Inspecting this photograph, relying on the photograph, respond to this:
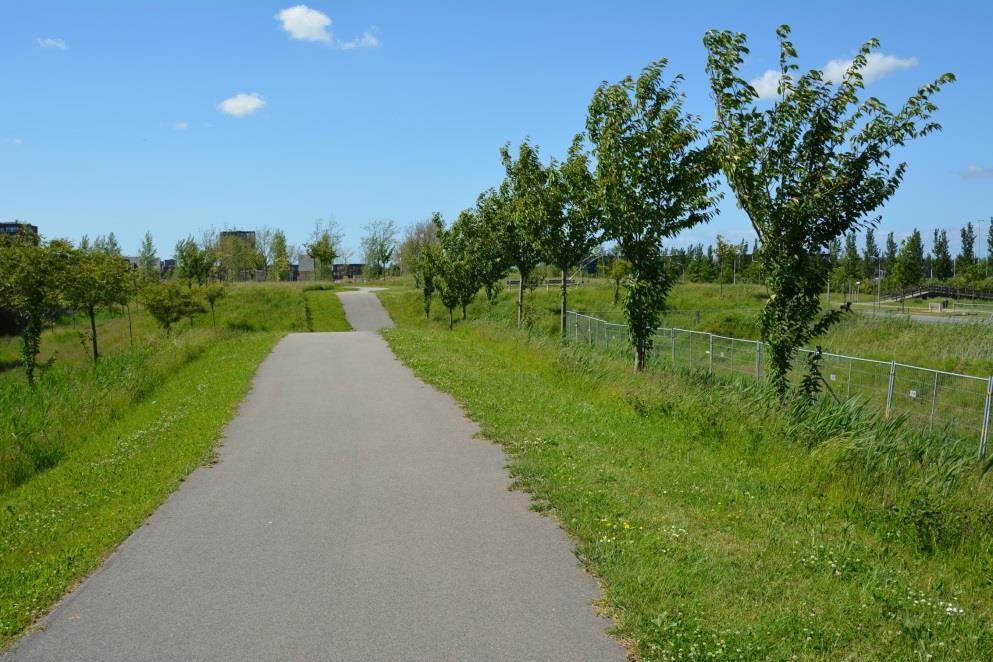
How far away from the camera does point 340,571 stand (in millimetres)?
5527

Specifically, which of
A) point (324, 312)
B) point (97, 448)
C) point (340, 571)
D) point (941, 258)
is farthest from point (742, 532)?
point (941, 258)

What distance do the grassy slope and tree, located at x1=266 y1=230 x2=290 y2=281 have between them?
6827 cm

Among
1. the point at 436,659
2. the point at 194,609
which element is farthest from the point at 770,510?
the point at 194,609

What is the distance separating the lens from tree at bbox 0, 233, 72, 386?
84.7 feet

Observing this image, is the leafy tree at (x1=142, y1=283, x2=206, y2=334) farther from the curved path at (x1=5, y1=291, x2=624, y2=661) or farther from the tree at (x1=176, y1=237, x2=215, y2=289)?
the curved path at (x1=5, y1=291, x2=624, y2=661)

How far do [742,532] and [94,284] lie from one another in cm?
2896

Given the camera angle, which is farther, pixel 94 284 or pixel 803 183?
pixel 94 284

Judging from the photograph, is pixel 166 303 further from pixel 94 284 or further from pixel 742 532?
pixel 742 532

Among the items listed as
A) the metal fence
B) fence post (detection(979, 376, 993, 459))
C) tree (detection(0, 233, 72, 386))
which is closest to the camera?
fence post (detection(979, 376, 993, 459))

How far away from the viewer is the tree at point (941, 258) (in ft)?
300

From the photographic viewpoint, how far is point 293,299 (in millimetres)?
50500

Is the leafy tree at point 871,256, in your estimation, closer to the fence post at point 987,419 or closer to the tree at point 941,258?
the tree at point 941,258

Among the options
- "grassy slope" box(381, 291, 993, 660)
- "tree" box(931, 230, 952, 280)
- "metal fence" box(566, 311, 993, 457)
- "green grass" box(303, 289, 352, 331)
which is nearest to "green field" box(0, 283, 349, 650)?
"grassy slope" box(381, 291, 993, 660)

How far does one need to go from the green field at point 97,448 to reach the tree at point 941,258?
290 feet
